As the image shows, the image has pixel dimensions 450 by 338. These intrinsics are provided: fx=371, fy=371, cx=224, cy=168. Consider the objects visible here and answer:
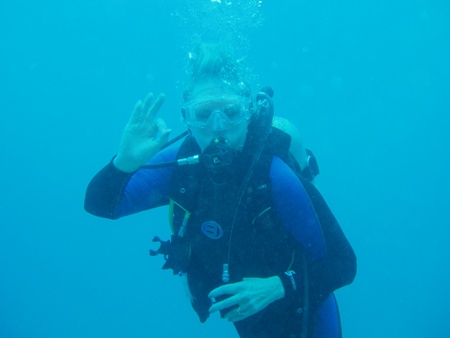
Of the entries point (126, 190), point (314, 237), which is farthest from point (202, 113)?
point (314, 237)

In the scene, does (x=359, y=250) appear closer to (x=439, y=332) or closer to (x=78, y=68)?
(x=439, y=332)

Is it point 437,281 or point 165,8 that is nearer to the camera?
point 437,281

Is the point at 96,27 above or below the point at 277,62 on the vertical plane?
above

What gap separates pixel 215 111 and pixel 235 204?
0.64 metres

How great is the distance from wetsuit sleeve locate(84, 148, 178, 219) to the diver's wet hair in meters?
0.60

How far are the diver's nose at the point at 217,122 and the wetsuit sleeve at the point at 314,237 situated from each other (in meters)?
0.50

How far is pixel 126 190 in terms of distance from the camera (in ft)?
8.78

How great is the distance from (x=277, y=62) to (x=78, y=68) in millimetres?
17373

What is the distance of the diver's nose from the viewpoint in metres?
2.48

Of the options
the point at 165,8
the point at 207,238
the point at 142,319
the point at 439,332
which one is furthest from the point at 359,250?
the point at 165,8

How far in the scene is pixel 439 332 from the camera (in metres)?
13.7

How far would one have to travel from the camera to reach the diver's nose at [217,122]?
248 cm

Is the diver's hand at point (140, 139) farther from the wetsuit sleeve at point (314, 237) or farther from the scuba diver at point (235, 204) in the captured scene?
the wetsuit sleeve at point (314, 237)

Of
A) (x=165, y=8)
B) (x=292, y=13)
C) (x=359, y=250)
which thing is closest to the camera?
(x=359, y=250)
